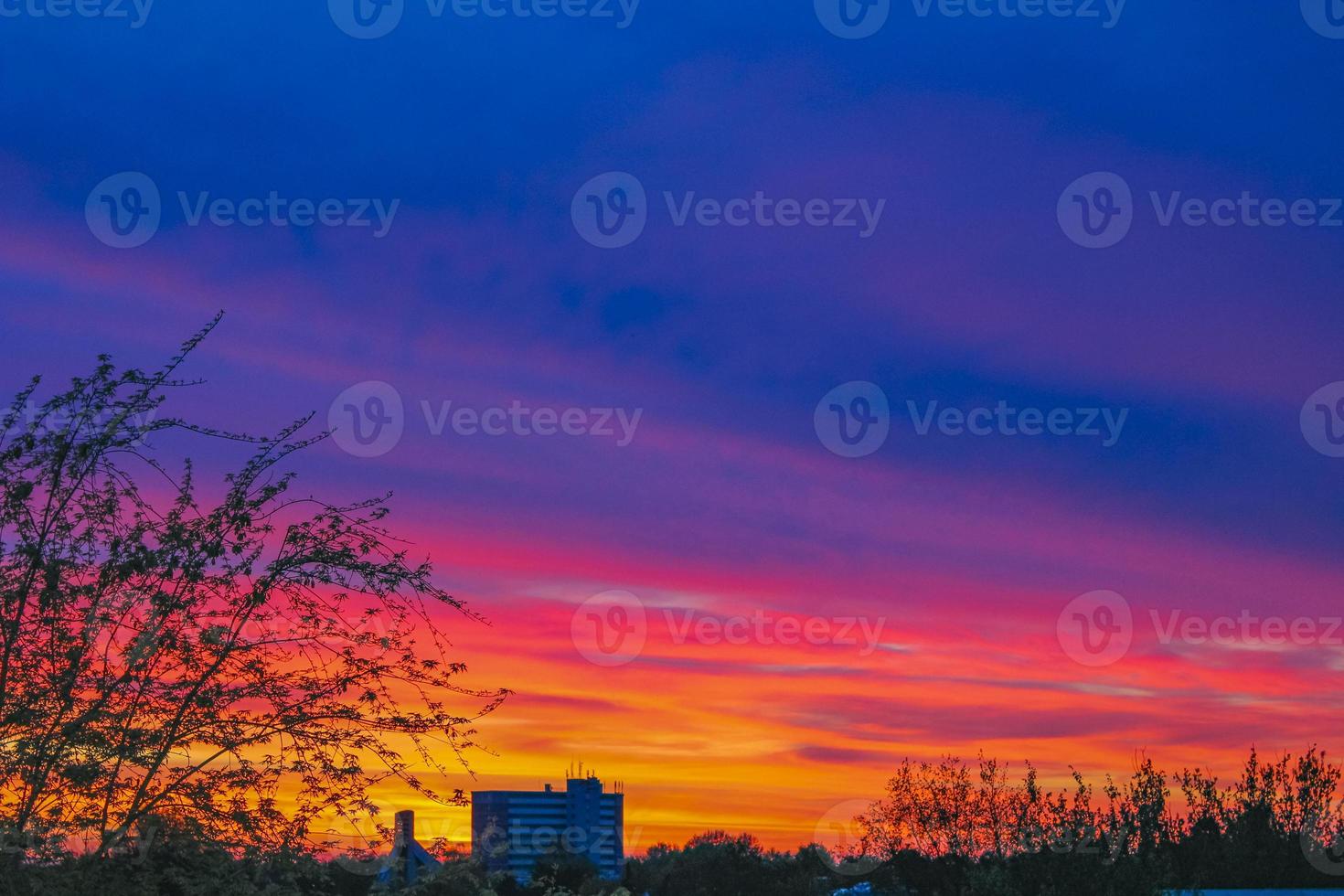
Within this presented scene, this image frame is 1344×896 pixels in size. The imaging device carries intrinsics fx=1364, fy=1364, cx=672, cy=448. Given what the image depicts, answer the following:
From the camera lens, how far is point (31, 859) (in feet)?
41.2

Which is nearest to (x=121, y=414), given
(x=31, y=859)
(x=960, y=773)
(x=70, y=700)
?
(x=70, y=700)

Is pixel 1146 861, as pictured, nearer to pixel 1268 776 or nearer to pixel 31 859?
pixel 1268 776

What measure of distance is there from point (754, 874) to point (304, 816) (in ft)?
136

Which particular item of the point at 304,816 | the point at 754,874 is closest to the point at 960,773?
the point at 754,874

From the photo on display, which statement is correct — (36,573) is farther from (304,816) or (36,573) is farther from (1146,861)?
(1146,861)

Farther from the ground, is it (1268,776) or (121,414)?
(121,414)

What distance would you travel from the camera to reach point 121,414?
13.2m

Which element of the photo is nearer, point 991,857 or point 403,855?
point 403,855

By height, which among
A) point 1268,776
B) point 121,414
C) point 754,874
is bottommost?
point 754,874

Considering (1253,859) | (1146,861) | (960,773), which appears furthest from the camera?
(960,773)

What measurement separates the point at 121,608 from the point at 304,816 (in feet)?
8.66

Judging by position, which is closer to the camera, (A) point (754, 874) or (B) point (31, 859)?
(B) point (31, 859)

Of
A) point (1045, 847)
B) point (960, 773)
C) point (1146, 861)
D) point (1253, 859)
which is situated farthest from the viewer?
point (960, 773)

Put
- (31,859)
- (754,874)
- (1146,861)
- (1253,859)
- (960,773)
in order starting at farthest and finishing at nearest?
(754,874)
(960,773)
(1253,859)
(1146,861)
(31,859)
